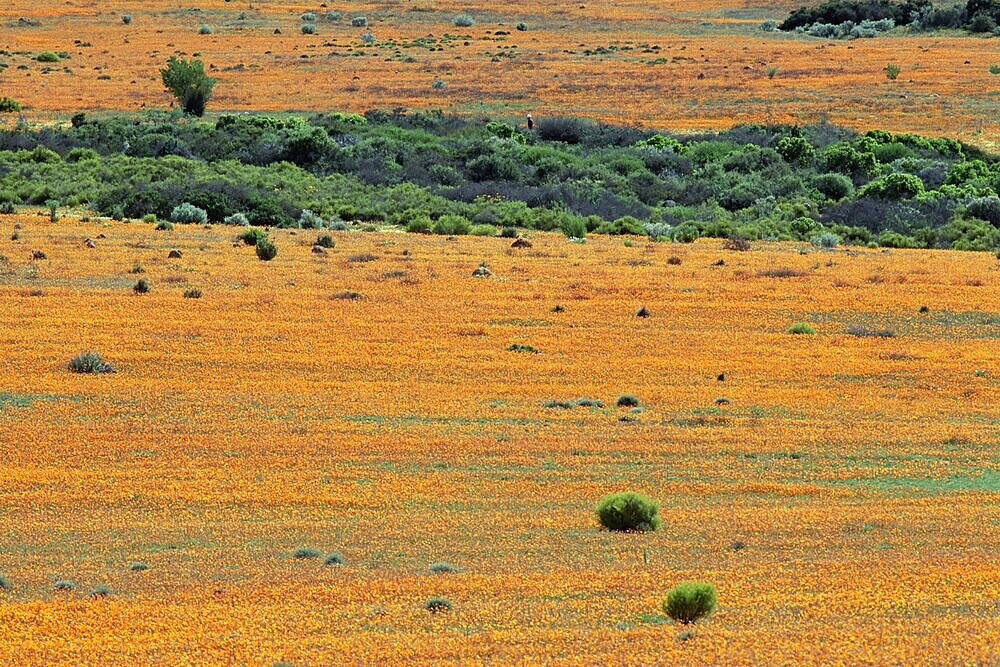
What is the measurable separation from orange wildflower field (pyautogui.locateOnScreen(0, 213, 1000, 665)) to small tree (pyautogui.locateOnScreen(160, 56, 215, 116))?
3404 centimetres

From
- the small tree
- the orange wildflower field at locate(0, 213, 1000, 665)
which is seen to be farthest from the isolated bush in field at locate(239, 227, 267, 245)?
the small tree

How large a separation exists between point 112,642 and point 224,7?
102 metres

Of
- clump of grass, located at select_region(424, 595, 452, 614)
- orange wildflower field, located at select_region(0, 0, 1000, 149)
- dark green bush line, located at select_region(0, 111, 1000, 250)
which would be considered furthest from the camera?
orange wildflower field, located at select_region(0, 0, 1000, 149)

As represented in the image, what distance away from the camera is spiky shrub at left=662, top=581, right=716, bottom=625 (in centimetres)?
956

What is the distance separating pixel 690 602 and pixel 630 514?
2.91 m

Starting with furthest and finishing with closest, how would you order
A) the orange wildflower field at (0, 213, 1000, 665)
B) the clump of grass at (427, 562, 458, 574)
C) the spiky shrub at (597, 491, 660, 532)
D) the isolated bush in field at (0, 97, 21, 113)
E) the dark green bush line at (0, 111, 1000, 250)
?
the isolated bush in field at (0, 97, 21, 113), the dark green bush line at (0, 111, 1000, 250), the spiky shrub at (597, 491, 660, 532), the clump of grass at (427, 562, 458, 574), the orange wildflower field at (0, 213, 1000, 665)

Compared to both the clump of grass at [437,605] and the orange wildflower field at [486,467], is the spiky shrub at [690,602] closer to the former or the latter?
the orange wildflower field at [486,467]

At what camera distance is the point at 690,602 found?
954 cm

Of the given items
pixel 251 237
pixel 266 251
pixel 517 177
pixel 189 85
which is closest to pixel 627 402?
pixel 266 251

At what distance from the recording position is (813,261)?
3516 cm

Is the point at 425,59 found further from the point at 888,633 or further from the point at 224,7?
the point at 888,633

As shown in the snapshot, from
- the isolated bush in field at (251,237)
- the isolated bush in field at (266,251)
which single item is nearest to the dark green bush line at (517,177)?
the isolated bush in field at (251,237)

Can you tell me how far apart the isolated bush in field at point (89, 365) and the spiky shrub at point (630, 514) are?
9701mm

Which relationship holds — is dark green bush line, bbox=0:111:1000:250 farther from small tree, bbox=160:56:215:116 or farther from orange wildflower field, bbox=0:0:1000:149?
orange wildflower field, bbox=0:0:1000:149
